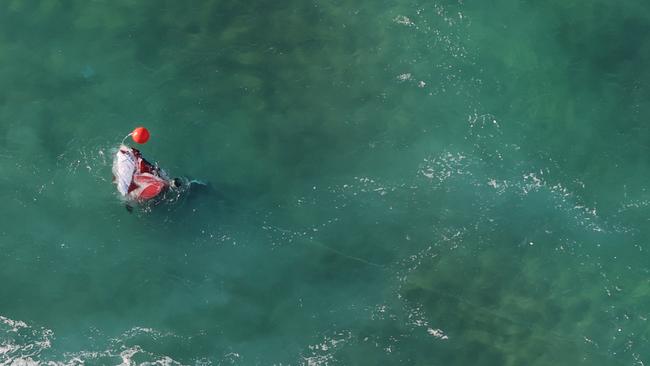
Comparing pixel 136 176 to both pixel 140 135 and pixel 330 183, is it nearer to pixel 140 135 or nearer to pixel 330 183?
pixel 140 135

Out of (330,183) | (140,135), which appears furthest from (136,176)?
(330,183)

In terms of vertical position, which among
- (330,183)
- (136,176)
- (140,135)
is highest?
(140,135)

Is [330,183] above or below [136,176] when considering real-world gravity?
above

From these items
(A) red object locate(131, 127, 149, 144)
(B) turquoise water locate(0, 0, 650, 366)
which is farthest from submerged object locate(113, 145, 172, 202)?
(B) turquoise water locate(0, 0, 650, 366)

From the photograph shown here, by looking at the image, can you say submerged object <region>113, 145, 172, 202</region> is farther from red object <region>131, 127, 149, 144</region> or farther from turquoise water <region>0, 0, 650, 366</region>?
turquoise water <region>0, 0, 650, 366</region>

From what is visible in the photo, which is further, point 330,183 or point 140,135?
point 330,183

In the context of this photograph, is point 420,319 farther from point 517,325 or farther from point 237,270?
point 237,270

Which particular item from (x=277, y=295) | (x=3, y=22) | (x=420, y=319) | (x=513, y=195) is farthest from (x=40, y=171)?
(x=513, y=195)
